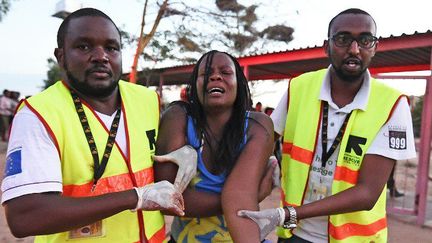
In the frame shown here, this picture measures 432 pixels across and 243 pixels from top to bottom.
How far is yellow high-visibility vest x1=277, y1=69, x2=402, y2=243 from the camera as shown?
1844mm

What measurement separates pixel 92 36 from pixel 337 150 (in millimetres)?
1264

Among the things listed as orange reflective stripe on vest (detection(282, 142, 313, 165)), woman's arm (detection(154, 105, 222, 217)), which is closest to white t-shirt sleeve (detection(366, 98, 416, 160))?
orange reflective stripe on vest (detection(282, 142, 313, 165))

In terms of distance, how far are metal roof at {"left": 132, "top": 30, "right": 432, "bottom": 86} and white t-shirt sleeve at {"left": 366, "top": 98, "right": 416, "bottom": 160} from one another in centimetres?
438

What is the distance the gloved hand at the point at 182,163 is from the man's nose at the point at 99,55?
44 cm

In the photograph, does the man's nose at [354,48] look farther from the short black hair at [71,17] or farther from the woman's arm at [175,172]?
the short black hair at [71,17]

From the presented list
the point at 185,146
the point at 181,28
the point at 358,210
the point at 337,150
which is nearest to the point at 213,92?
the point at 185,146

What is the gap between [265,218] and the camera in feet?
5.25

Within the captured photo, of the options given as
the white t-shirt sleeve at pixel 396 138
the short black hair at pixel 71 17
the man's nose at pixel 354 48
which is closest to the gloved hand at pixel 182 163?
the short black hair at pixel 71 17

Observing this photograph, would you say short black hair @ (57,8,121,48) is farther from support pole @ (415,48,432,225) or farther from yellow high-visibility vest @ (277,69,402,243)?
support pole @ (415,48,432,225)

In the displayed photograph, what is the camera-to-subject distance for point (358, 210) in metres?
1.76

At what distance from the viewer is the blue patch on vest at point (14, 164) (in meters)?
1.20

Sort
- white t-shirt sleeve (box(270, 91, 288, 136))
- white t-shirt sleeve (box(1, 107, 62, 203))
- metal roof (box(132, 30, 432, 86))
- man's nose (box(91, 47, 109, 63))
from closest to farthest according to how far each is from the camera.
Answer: white t-shirt sleeve (box(1, 107, 62, 203))
man's nose (box(91, 47, 109, 63))
white t-shirt sleeve (box(270, 91, 288, 136))
metal roof (box(132, 30, 432, 86))

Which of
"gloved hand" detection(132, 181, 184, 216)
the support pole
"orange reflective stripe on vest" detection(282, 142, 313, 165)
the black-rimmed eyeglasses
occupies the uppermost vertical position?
the black-rimmed eyeglasses

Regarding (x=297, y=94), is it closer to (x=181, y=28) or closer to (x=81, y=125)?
(x=81, y=125)
